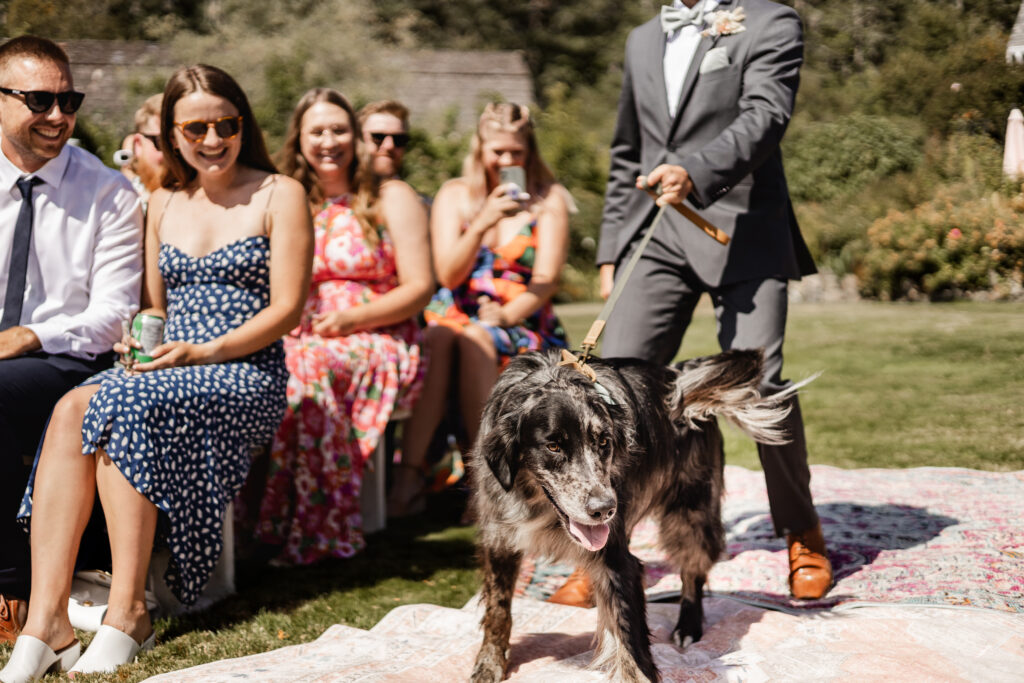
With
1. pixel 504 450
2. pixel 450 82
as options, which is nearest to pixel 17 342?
pixel 504 450

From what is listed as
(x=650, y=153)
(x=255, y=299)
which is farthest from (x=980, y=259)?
(x=255, y=299)

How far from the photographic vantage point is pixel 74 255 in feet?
13.1

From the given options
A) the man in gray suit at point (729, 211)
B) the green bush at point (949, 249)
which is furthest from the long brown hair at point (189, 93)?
the green bush at point (949, 249)

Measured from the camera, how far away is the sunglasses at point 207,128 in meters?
4.09

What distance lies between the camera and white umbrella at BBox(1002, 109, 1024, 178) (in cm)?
451

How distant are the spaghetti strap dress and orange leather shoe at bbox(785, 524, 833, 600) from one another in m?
2.40

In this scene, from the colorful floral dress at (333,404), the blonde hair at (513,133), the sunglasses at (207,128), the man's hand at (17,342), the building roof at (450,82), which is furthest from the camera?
the building roof at (450,82)

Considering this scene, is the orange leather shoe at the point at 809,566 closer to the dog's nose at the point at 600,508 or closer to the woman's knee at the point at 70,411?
the dog's nose at the point at 600,508

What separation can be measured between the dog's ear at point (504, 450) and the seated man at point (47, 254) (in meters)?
2.05

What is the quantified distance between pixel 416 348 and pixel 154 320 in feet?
5.74

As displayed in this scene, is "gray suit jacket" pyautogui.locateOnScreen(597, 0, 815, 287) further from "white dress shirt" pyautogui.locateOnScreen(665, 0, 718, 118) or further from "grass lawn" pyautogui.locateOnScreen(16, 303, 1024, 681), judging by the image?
"grass lawn" pyautogui.locateOnScreen(16, 303, 1024, 681)

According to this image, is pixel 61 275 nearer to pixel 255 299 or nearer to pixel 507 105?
pixel 255 299

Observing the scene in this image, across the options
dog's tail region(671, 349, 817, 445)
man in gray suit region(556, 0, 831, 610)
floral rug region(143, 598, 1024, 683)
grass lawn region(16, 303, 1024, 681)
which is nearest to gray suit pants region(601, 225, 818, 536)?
man in gray suit region(556, 0, 831, 610)

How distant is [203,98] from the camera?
409 cm
